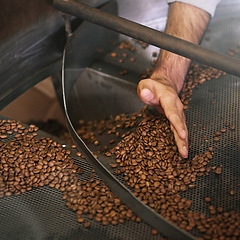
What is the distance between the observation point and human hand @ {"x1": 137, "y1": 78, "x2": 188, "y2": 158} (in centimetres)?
101

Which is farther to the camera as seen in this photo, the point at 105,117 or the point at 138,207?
the point at 105,117

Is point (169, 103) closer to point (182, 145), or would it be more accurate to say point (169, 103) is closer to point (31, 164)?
point (182, 145)

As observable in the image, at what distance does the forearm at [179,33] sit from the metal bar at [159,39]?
9.0 inches

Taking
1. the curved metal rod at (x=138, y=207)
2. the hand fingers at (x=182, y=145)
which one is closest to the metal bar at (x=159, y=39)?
the hand fingers at (x=182, y=145)

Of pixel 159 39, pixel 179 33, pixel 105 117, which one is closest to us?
pixel 159 39

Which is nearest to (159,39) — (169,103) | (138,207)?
(169,103)

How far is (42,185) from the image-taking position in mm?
1022

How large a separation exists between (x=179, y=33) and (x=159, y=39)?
385 mm

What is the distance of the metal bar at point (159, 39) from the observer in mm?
926

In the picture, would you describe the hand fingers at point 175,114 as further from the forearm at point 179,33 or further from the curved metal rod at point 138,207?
the curved metal rod at point 138,207

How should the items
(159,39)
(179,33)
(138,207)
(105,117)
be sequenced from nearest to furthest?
(138,207) < (159,39) < (179,33) < (105,117)

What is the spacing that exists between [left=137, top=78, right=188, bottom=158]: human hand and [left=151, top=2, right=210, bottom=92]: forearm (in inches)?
5.2

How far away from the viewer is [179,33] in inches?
52.6

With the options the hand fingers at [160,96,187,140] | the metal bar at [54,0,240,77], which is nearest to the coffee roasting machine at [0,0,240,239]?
the metal bar at [54,0,240,77]
